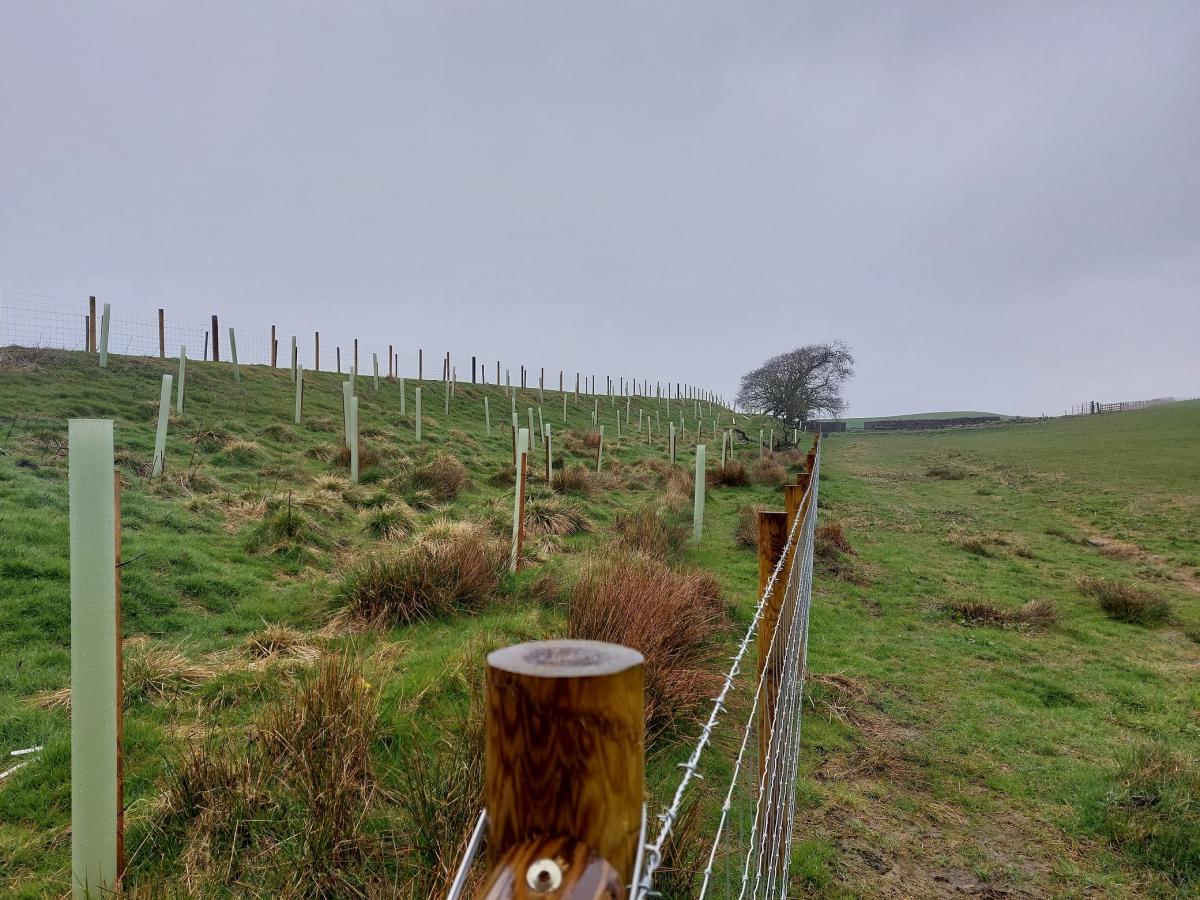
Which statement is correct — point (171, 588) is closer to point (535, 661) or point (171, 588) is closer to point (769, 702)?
point (769, 702)

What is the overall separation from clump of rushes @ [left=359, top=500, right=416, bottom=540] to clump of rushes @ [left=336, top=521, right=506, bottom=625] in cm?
206

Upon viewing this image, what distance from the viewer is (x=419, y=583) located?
225 inches

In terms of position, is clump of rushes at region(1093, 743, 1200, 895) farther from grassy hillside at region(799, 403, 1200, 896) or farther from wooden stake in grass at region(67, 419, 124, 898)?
wooden stake in grass at region(67, 419, 124, 898)

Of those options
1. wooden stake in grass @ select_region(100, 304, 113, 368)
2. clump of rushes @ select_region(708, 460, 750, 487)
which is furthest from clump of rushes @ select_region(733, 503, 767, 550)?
wooden stake in grass @ select_region(100, 304, 113, 368)

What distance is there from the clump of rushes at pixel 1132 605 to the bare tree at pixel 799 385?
40369 mm

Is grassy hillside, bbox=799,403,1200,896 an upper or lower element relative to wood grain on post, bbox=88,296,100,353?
lower

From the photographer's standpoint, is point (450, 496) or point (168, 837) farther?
point (450, 496)

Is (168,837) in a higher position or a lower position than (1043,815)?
higher

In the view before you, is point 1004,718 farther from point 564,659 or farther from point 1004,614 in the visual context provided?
point 564,659

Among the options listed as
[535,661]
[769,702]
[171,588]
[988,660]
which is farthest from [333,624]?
[988,660]

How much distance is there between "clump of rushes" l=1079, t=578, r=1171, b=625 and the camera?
25.7 feet

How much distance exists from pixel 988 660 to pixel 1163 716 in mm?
1400

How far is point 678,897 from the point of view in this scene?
254 cm

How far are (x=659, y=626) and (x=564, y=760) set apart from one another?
3985mm
